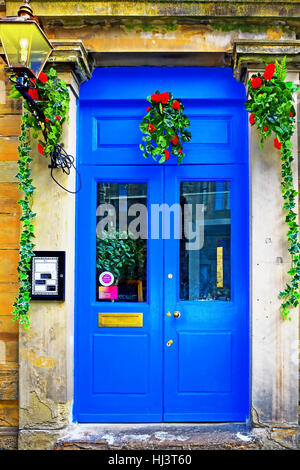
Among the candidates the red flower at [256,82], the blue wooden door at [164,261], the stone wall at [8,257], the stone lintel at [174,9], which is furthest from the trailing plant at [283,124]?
the stone wall at [8,257]

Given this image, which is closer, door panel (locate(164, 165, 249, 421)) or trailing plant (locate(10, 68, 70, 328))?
trailing plant (locate(10, 68, 70, 328))

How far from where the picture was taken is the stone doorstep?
11.4 feet

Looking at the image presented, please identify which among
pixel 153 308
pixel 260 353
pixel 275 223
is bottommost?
pixel 260 353

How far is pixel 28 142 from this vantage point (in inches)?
143

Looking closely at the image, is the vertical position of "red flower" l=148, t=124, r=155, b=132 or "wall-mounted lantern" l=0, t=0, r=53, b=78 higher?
"wall-mounted lantern" l=0, t=0, r=53, b=78

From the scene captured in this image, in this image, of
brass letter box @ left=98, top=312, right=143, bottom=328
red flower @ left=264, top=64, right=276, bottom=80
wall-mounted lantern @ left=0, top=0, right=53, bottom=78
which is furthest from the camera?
brass letter box @ left=98, top=312, right=143, bottom=328

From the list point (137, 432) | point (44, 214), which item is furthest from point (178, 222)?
point (137, 432)

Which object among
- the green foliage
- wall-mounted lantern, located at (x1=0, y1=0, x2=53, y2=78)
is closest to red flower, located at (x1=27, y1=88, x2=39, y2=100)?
Answer: wall-mounted lantern, located at (x1=0, y1=0, x2=53, y2=78)

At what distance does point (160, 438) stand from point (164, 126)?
2737 mm

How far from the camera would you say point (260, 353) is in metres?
3.58

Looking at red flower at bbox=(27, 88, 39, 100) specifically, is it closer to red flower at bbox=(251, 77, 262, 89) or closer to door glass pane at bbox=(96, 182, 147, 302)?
door glass pane at bbox=(96, 182, 147, 302)

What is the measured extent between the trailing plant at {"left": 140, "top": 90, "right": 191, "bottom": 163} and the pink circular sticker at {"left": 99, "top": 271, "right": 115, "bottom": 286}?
1.17 meters

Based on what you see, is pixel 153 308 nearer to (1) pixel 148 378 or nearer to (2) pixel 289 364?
(1) pixel 148 378
